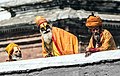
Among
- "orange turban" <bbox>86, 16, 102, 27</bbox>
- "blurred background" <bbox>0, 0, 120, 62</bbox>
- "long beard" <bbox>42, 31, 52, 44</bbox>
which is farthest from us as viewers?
"blurred background" <bbox>0, 0, 120, 62</bbox>

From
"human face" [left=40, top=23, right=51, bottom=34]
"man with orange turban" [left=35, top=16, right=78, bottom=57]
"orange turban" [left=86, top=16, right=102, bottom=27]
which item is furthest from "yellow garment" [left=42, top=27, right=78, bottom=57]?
"orange turban" [left=86, top=16, right=102, bottom=27]

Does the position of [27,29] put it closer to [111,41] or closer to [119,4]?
[119,4]

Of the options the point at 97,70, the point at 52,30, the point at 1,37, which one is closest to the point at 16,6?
the point at 1,37

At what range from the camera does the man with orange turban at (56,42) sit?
9725 mm

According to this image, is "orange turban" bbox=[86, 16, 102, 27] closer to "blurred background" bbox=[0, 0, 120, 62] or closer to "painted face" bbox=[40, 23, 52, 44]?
"painted face" bbox=[40, 23, 52, 44]

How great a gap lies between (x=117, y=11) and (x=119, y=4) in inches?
9.3

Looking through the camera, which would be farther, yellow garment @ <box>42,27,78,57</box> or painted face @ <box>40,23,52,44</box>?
painted face @ <box>40,23,52,44</box>

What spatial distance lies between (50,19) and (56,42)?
860 cm

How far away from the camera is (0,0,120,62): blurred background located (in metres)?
18.8

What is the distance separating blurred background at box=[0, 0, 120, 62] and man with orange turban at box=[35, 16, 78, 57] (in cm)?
794

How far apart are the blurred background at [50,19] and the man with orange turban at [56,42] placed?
7.94 meters

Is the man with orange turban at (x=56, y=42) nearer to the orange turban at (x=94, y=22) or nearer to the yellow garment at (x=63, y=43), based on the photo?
the yellow garment at (x=63, y=43)

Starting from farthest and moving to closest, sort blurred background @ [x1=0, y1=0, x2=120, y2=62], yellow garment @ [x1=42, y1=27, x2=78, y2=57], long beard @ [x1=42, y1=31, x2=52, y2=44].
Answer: blurred background @ [x1=0, y1=0, x2=120, y2=62], long beard @ [x1=42, y1=31, x2=52, y2=44], yellow garment @ [x1=42, y1=27, x2=78, y2=57]

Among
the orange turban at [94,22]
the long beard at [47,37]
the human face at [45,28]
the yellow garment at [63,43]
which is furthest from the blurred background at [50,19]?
the orange turban at [94,22]
